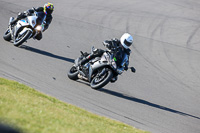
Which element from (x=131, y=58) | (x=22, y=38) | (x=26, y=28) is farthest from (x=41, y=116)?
(x=131, y=58)

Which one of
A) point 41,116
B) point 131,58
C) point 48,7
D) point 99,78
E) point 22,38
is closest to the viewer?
point 41,116

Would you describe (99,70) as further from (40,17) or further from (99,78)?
(40,17)

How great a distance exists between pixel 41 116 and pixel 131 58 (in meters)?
10.7

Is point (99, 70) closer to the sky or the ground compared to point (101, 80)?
closer to the sky

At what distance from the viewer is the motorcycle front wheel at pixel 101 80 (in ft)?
34.1

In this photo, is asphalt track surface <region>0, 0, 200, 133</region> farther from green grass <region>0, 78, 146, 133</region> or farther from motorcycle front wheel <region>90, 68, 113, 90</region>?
green grass <region>0, 78, 146, 133</region>

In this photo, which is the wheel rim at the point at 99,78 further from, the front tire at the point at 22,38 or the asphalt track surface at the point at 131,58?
the front tire at the point at 22,38

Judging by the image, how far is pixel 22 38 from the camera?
13250mm

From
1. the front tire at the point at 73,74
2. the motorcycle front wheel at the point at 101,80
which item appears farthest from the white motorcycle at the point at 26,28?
the motorcycle front wheel at the point at 101,80

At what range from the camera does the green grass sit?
551 cm

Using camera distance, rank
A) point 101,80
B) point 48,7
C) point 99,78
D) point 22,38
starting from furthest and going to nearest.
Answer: point 48,7 < point 22,38 < point 99,78 < point 101,80

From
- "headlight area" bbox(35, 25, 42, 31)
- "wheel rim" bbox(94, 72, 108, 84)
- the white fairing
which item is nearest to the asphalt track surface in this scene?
"wheel rim" bbox(94, 72, 108, 84)

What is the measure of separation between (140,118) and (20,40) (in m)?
5.86

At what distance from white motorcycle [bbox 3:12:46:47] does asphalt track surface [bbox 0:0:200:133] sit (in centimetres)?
40
